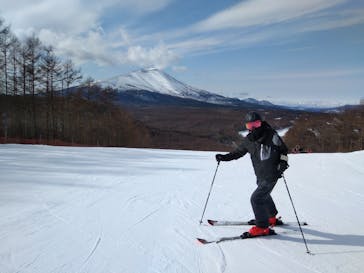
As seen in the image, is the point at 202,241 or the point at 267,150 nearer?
the point at 202,241

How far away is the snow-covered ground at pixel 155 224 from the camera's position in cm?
403

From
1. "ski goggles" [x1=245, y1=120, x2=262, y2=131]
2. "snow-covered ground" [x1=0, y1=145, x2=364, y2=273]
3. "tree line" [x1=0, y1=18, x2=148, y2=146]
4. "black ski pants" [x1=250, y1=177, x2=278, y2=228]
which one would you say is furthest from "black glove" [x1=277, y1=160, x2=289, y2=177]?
"tree line" [x1=0, y1=18, x2=148, y2=146]

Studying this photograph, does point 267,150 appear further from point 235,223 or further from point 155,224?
point 155,224

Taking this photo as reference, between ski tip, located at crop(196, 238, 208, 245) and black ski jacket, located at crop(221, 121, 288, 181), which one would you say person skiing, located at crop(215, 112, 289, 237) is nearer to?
black ski jacket, located at crop(221, 121, 288, 181)

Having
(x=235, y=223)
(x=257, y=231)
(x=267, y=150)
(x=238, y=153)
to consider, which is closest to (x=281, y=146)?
(x=267, y=150)

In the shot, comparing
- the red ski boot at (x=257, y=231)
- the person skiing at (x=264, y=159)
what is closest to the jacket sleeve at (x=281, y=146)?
the person skiing at (x=264, y=159)

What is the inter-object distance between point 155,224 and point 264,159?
1.97m

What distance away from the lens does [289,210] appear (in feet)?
22.3

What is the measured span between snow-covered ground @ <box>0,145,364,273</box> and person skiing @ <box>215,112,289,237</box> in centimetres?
32

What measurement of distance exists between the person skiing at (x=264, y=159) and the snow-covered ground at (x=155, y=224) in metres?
0.32

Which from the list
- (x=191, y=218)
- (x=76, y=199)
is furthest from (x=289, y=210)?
(x=76, y=199)

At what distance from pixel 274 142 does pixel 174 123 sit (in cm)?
14374

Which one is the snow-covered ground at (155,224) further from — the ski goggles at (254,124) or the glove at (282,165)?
the ski goggles at (254,124)

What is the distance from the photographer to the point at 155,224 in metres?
5.50
